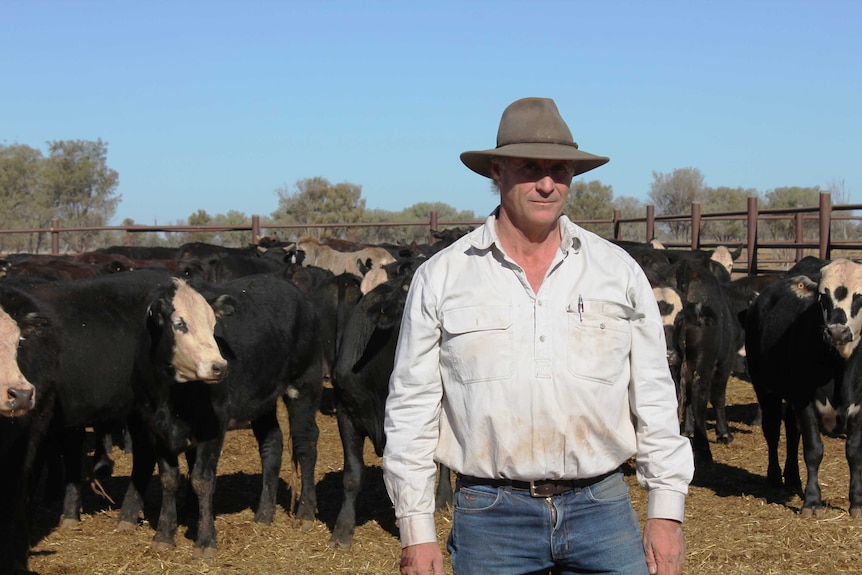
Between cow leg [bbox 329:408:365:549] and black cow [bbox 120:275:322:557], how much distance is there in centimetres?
55

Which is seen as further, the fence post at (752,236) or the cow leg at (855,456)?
the fence post at (752,236)

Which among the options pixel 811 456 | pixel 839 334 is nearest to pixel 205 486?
pixel 811 456

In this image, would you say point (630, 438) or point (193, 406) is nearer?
point (630, 438)

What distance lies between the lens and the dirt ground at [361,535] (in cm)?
630

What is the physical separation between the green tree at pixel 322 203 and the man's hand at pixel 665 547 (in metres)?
44.3

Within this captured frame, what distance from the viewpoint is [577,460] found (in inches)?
115

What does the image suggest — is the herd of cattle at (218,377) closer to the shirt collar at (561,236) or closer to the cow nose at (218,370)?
the cow nose at (218,370)

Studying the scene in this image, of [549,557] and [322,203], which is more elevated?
[322,203]

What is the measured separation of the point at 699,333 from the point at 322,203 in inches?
1552

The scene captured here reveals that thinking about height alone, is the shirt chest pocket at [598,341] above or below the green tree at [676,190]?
below

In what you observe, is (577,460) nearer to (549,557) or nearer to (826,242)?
(549,557)

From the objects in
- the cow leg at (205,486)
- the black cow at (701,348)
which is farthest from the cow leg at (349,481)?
the black cow at (701,348)

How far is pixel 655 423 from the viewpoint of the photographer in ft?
9.86

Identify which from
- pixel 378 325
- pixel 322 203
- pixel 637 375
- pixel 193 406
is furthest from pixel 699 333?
pixel 322 203
